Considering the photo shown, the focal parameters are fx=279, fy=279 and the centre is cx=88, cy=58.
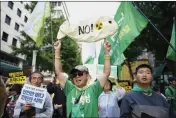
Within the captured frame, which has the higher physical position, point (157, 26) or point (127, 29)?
point (157, 26)

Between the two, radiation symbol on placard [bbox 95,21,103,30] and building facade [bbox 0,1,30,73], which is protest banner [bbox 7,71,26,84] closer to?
radiation symbol on placard [bbox 95,21,103,30]

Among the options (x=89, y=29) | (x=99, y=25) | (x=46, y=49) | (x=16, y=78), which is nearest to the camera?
(x=99, y=25)

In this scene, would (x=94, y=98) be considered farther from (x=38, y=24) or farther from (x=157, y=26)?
(x=157, y=26)

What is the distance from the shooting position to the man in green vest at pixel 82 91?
334 cm

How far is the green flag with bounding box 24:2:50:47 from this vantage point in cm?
920

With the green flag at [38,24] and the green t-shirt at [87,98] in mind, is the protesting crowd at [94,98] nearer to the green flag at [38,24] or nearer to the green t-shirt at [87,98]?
the green t-shirt at [87,98]

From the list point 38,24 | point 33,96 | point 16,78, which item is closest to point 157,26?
point 38,24

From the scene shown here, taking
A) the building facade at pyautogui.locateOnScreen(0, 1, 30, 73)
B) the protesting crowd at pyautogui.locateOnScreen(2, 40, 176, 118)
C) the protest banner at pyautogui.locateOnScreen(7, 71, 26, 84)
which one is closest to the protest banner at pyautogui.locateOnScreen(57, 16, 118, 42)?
the protesting crowd at pyautogui.locateOnScreen(2, 40, 176, 118)

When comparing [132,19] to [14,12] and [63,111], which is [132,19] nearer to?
[63,111]

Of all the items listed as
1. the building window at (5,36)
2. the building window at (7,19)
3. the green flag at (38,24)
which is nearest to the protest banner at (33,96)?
the green flag at (38,24)

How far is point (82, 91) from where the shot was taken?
345 cm

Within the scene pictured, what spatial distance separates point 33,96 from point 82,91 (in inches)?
48.6

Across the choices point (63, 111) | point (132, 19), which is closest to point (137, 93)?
point (63, 111)

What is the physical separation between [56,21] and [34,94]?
22.2 metres
